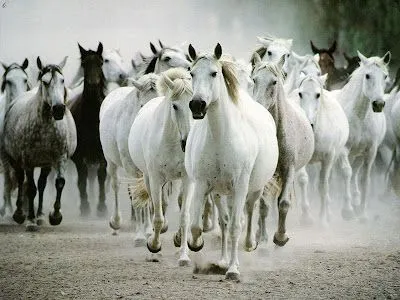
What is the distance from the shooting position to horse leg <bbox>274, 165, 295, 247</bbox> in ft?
23.0

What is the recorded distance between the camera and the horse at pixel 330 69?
1032 centimetres

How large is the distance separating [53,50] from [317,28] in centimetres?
227

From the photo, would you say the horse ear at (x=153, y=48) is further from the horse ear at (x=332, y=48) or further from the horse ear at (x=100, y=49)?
the horse ear at (x=332, y=48)

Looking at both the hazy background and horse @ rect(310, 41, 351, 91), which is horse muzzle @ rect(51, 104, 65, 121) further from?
horse @ rect(310, 41, 351, 91)

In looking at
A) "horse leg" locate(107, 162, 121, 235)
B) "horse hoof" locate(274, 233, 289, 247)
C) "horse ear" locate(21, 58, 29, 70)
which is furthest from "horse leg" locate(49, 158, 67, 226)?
"horse hoof" locate(274, 233, 289, 247)

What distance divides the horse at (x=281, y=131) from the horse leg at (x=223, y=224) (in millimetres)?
477

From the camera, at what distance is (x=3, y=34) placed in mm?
7754

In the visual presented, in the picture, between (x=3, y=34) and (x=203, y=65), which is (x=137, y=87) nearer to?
(x=3, y=34)

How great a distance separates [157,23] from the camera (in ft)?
26.8

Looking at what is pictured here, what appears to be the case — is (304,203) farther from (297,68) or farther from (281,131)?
(281,131)

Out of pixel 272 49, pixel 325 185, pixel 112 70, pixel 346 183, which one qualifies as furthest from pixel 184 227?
pixel 112 70

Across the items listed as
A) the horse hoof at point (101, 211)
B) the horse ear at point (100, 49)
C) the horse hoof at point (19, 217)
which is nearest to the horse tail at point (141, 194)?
the horse hoof at point (19, 217)

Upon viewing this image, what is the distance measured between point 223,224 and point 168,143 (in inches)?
26.7

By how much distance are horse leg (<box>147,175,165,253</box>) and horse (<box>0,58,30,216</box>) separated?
2.35m
